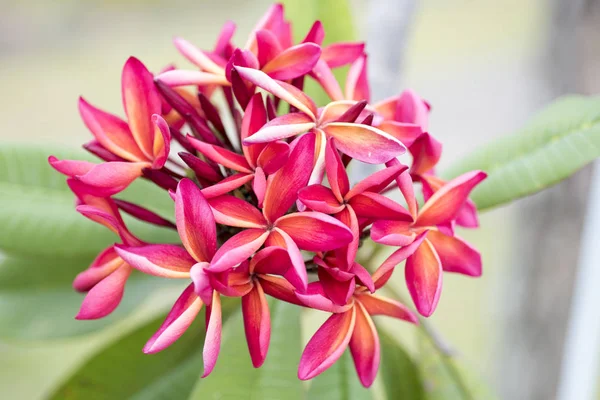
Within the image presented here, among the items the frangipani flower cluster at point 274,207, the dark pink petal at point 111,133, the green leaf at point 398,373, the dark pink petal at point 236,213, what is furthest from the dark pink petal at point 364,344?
the green leaf at point 398,373

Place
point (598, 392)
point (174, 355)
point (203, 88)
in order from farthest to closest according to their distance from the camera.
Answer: point (598, 392) < point (174, 355) < point (203, 88)

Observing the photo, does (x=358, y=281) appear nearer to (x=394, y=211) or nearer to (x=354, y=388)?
(x=394, y=211)

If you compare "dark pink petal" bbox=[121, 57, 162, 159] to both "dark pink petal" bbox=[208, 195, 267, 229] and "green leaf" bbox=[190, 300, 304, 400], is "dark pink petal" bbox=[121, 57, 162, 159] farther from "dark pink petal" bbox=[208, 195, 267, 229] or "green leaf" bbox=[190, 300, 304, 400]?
"green leaf" bbox=[190, 300, 304, 400]

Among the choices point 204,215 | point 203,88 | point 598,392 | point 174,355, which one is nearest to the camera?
point 204,215

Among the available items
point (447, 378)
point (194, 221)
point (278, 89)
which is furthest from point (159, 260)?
point (447, 378)

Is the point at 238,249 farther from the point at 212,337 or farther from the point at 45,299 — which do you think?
the point at 45,299

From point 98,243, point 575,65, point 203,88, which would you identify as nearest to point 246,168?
point 203,88

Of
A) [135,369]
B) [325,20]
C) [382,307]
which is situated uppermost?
[325,20]

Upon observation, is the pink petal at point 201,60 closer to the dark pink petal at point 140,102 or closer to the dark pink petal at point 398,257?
the dark pink petal at point 140,102
